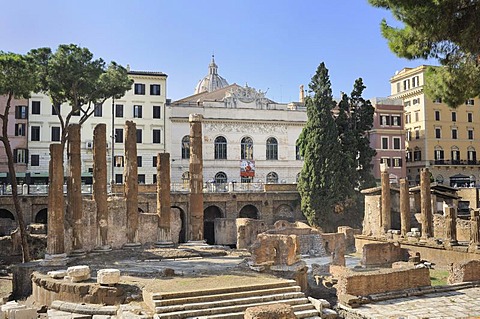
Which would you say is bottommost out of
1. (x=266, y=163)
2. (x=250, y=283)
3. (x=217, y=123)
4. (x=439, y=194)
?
(x=250, y=283)

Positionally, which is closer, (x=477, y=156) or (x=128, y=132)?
(x=128, y=132)

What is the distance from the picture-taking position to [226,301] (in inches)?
577

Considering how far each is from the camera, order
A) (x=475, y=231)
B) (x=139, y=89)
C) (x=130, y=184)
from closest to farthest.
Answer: (x=130, y=184)
(x=475, y=231)
(x=139, y=89)

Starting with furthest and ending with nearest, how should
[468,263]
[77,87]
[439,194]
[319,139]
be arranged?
→ [319,139], [439,194], [77,87], [468,263]

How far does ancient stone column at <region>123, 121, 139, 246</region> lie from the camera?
79.0ft

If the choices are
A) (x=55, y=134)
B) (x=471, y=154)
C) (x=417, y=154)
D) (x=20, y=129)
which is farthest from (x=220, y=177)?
(x=471, y=154)

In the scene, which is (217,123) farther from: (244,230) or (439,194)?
(439,194)

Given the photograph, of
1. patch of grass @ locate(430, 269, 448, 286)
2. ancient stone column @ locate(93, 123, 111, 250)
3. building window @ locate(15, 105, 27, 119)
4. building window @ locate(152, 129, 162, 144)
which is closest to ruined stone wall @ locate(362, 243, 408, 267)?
patch of grass @ locate(430, 269, 448, 286)

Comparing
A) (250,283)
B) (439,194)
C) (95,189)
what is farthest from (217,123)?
(250,283)

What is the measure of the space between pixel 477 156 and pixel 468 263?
38.2 meters

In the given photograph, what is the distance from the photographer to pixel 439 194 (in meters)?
34.6

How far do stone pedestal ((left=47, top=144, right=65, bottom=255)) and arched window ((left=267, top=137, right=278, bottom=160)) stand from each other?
92.9 ft

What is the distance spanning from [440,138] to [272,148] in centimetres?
1779

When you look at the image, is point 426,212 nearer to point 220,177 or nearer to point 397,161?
point 220,177
